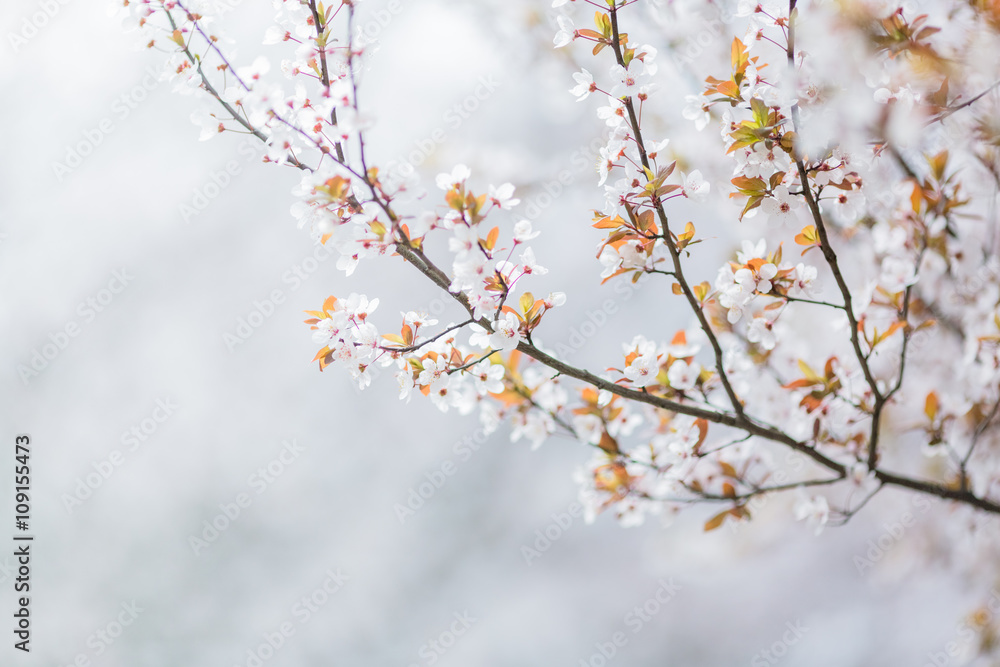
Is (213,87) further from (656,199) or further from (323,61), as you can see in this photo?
(656,199)

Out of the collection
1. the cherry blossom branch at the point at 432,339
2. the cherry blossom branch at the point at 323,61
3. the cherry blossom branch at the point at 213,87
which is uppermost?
the cherry blossom branch at the point at 323,61

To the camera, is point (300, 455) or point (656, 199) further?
point (300, 455)

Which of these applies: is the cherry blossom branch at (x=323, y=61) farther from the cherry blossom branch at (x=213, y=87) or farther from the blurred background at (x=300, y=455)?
the blurred background at (x=300, y=455)

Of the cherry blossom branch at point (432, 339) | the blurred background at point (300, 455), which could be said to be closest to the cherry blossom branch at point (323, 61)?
the cherry blossom branch at point (432, 339)

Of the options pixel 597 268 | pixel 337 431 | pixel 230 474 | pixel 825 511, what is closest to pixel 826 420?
pixel 825 511

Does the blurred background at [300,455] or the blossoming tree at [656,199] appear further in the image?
the blurred background at [300,455]

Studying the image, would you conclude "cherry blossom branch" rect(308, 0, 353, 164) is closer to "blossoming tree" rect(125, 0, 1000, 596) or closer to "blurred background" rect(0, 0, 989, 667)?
"blossoming tree" rect(125, 0, 1000, 596)

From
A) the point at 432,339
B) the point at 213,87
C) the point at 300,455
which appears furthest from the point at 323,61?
the point at 300,455

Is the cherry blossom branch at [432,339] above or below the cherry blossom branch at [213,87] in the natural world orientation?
below
